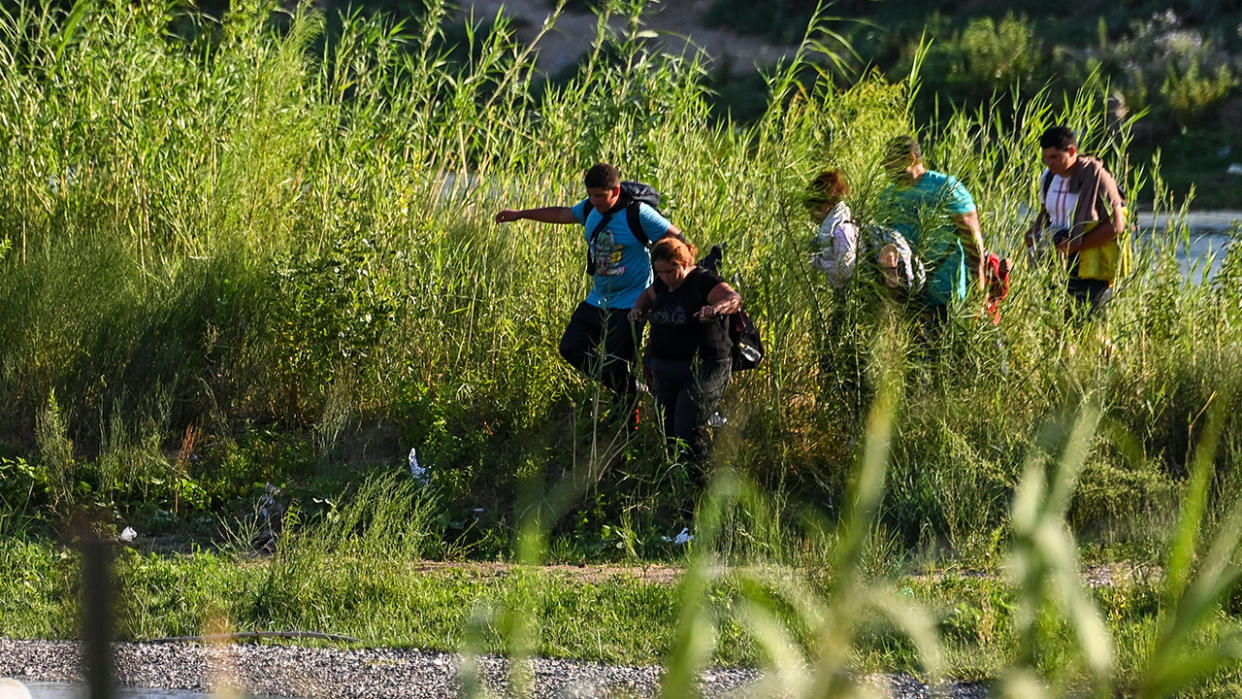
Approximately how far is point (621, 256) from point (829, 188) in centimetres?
103

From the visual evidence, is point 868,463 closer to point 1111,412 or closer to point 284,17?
point 1111,412

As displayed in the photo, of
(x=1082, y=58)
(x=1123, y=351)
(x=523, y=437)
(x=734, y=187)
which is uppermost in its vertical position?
(x=1082, y=58)

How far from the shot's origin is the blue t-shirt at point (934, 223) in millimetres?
7133

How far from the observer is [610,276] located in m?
7.58

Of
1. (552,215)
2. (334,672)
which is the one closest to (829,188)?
(552,215)

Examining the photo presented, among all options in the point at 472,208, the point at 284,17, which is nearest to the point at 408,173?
the point at 472,208

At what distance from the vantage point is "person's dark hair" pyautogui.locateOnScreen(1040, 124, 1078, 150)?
7703 mm

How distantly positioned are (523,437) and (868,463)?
21.7ft

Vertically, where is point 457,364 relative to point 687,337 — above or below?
below

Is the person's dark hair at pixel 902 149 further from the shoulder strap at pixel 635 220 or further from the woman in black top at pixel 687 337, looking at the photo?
the shoulder strap at pixel 635 220

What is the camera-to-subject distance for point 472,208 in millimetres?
9523

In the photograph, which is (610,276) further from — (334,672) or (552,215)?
(334,672)

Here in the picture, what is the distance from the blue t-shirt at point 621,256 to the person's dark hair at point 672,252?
48 cm

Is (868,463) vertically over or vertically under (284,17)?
under
